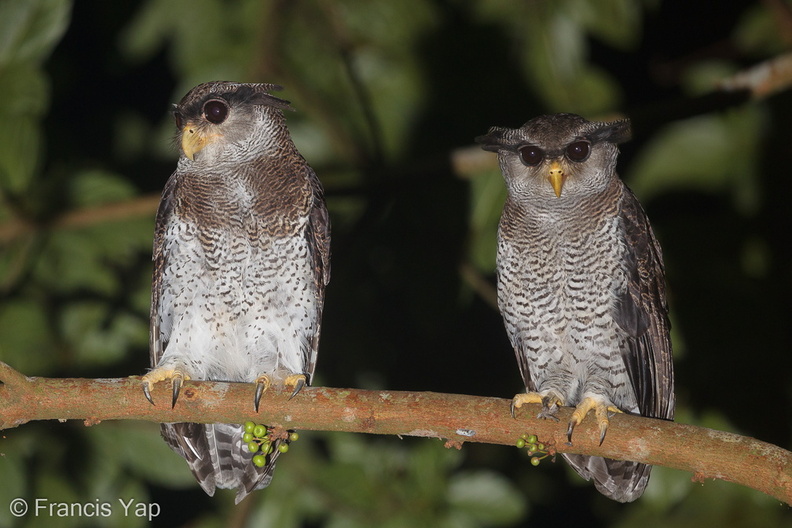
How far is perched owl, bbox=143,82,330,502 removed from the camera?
9.69 ft

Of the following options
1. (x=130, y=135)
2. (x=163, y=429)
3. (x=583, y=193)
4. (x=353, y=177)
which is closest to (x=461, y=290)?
(x=353, y=177)

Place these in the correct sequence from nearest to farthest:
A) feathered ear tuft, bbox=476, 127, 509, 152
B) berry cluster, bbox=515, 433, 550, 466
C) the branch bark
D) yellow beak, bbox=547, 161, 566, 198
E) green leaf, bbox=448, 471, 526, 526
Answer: the branch bark → berry cluster, bbox=515, 433, 550, 466 → yellow beak, bbox=547, 161, 566, 198 → feathered ear tuft, bbox=476, 127, 509, 152 → green leaf, bbox=448, 471, 526, 526

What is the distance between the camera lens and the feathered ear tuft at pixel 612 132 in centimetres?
304

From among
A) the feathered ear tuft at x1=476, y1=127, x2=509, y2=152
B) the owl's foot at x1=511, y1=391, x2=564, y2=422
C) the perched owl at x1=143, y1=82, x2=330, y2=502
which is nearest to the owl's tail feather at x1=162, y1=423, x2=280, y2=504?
the perched owl at x1=143, y1=82, x2=330, y2=502

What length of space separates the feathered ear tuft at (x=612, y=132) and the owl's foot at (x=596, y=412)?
2.98 feet

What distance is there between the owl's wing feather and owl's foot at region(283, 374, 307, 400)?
48.5 inches

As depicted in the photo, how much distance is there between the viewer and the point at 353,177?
487 centimetres

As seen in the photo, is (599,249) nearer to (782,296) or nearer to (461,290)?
(461,290)

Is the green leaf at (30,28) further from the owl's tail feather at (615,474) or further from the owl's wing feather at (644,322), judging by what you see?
the owl's tail feather at (615,474)

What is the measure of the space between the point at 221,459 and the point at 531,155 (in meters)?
1.68

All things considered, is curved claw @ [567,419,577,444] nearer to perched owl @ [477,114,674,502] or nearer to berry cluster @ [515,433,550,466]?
berry cluster @ [515,433,550,466]

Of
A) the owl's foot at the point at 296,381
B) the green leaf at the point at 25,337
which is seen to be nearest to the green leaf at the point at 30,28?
the green leaf at the point at 25,337

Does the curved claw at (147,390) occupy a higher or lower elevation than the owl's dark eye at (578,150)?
lower

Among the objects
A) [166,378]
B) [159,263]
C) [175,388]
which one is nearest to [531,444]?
[175,388]
